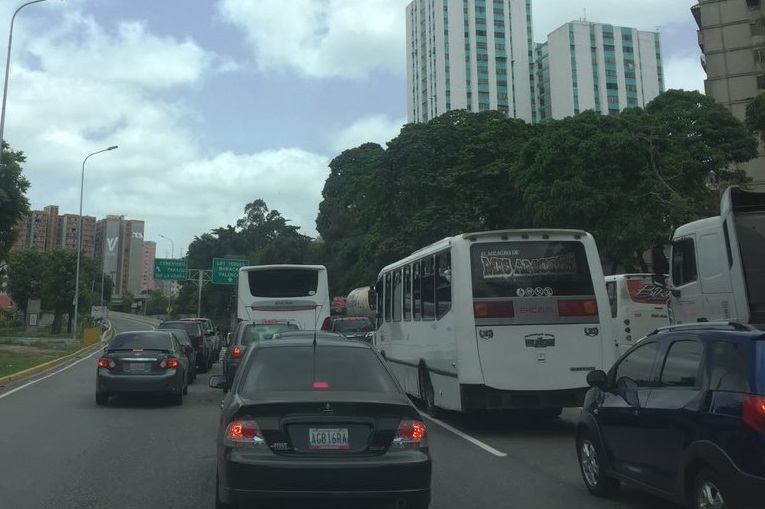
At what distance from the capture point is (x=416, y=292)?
13141 mm

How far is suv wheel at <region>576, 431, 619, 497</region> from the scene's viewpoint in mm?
6637

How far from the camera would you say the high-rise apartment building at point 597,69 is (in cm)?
11469

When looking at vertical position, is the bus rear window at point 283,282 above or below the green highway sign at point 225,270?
below

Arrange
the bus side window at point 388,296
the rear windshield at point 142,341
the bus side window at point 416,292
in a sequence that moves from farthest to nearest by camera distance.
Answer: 1. the bus side window at point 388,296
2. the rear windshield at point 142,341
3. the bus side window at point 416,292

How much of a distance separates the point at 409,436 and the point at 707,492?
218cm

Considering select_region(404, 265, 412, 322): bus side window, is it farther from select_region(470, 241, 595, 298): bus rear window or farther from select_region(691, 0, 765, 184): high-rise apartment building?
select_region(691, 0, 765, 184): high-rise apartment building

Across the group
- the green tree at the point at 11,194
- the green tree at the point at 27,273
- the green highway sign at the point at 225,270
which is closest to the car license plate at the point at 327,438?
the green tree at the point at 11,194

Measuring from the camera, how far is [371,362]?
6.19 m

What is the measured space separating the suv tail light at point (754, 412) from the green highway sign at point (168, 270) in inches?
2018

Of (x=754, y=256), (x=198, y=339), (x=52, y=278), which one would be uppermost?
(x=52, y=278)

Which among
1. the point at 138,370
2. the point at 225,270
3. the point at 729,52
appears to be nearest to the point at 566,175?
the point at 138,370

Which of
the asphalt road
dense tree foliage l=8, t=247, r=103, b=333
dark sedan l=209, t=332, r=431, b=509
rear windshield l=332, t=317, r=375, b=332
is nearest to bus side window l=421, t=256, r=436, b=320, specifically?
the asphalt road

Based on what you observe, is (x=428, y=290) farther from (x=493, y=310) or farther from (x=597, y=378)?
(x=597, y=378)

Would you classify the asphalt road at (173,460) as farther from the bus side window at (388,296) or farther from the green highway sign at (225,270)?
the green highway sign at (225,270)
